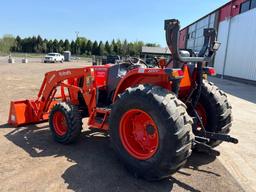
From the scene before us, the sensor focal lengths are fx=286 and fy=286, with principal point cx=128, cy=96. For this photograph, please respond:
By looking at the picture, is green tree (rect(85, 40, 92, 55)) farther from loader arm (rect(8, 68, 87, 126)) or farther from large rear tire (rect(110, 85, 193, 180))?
large rear tire (rect(110, 85, 193, 180))

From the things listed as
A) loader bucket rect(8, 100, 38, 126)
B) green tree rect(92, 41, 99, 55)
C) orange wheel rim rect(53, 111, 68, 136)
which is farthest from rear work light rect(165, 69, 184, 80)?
green tree rect(92, 41, 99, 55)

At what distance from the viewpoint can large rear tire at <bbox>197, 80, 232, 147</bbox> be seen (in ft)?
15.9

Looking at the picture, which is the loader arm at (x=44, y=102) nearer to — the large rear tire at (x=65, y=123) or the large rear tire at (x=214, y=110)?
→ the large rear tire at (x=65, y=123)

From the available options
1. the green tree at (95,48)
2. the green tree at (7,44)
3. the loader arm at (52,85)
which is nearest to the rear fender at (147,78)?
the loader arm at (52,85)

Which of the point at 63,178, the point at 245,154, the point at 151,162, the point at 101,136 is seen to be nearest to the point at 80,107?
the point at 101,136

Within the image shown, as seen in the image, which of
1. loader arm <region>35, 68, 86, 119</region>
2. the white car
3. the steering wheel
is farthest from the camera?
the white car

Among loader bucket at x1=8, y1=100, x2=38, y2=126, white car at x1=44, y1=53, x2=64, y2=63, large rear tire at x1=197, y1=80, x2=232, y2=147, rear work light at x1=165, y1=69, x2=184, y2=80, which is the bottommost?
white car at x1=44, y1=53, x2=64, y2=63

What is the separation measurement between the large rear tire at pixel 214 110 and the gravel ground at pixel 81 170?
0.57 metres

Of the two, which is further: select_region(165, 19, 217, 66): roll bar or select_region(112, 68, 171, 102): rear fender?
select_region(112, 68, 171, 102): rear fender

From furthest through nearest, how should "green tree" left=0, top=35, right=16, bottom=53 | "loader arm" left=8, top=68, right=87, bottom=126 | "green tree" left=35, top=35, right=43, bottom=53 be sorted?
"green tree" left=0, top=35, right=16, bottom=53, "green tree" left=35, top=35, right=43, bottom=53, "loader arm" left=8, top=68, right=87, bottom=126

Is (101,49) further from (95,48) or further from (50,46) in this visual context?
(50,46)

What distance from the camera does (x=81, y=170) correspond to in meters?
4.23

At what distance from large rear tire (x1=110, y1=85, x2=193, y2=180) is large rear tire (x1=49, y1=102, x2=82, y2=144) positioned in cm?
112

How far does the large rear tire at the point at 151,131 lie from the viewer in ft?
11.8
